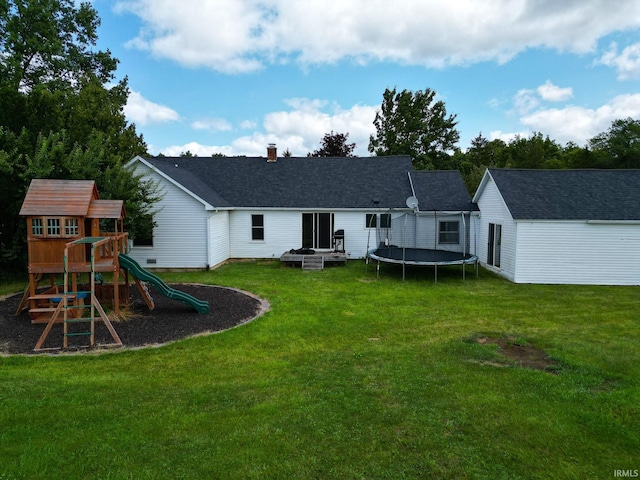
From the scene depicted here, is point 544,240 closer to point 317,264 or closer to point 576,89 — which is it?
point 317,264

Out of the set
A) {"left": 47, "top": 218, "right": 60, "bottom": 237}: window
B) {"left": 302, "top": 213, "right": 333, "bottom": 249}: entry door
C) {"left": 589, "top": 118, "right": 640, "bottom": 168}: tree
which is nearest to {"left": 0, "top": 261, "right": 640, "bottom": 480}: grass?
{"left": 47, "top": 218, "right": 60, "bottom": 237}: window

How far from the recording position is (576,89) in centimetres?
2103

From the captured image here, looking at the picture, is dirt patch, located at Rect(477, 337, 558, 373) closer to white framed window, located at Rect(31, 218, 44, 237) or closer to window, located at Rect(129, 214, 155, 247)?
white framed window, located at Rect(31, 218, 44, 237)

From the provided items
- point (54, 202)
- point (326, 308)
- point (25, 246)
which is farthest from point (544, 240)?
point (25, 246)

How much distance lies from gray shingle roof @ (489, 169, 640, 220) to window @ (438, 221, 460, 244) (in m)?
3.93

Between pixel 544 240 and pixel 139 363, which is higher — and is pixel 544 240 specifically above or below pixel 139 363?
above

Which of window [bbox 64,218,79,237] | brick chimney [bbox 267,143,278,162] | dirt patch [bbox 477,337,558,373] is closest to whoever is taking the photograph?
dirt patch [bbox 477,337,558,373]

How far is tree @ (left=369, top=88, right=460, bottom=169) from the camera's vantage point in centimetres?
3875

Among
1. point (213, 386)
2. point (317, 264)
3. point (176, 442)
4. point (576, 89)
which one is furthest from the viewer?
point (576, 89)

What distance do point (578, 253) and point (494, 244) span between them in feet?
10.3

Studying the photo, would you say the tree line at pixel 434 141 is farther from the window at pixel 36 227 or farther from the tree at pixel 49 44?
the window at pixel 36 227

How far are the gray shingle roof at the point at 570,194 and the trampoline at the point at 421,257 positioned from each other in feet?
8.14

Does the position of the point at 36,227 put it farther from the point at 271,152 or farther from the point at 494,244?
the point at 494,244

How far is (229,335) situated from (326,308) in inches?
120
